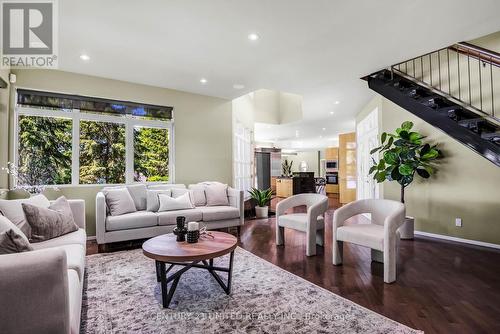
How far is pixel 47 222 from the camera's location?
2.59m

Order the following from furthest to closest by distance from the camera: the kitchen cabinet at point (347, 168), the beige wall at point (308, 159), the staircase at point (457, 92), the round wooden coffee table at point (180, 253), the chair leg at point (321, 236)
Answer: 1. the beige wall at point (308, 159)
2. the kitchen cabinet at point (347, 168)
3. the chair leg at point (321, 236)
4. the staircase at point (457, 92)
5. the round wooden coffee table at point (180, 253)

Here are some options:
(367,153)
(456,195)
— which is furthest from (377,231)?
(367,153)

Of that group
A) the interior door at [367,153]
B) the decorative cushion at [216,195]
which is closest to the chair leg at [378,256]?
the decorative cushion at [216,195]

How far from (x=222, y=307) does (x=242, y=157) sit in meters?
5.10

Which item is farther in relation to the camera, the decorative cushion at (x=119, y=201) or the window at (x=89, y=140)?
the window at (x=89, y=140)

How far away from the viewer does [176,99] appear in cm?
538

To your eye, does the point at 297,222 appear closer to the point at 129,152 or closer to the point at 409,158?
the point at 409,158

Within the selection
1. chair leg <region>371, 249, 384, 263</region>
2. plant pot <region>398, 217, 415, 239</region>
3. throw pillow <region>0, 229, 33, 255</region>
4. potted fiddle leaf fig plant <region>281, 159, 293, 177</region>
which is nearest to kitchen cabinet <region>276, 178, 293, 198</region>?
potted fiddle leaf fig plant <region>281, 159, 293, 177</region>

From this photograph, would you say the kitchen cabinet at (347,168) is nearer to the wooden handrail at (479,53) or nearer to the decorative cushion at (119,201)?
the wooden handrail at (479,53)

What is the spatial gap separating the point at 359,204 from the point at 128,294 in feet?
9.26

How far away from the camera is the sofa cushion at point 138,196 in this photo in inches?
170

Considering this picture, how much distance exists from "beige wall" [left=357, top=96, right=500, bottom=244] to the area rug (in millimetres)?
3094

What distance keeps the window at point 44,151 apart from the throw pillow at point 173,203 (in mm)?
1713

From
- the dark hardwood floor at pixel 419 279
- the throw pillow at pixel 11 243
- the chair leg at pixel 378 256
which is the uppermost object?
the throw pillow at pixel 11 243
